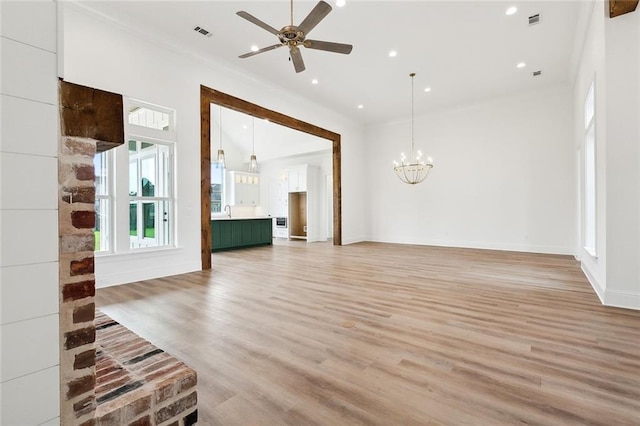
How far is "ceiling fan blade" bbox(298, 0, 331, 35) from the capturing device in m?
3.02

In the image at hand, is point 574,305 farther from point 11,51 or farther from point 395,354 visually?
point 11,51

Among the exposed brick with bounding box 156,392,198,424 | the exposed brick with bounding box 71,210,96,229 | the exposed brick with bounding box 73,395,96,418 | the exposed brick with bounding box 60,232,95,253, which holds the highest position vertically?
the exposed brick with bounding box 71,210,96,229

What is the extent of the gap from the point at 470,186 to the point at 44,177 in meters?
8.90

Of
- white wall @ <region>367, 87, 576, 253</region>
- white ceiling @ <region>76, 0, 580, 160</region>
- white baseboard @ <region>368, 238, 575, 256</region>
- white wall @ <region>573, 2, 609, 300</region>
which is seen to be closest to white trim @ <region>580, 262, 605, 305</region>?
white wall @ <region>573, 2, 609, 300</region>

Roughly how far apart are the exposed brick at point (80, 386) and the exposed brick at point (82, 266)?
349 millimetres

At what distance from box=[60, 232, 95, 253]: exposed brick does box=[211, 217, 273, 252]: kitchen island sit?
7.14 metres

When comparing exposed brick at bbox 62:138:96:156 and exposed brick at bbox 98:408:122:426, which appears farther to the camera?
exposed brick at bbox 98:408:122:426

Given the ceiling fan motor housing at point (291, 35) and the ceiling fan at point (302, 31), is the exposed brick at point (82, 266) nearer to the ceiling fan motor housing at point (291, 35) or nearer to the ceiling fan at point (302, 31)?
the ceiling fan at point (302, 31)

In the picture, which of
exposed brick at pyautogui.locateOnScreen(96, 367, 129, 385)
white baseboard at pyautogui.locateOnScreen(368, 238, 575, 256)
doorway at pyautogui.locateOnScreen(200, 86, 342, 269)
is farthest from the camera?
white baseboard at pyautogui.locateOnScreen(368, 238, 575, 256)

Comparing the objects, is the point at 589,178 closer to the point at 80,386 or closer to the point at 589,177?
the point at 589,177

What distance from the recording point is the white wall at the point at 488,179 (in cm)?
697

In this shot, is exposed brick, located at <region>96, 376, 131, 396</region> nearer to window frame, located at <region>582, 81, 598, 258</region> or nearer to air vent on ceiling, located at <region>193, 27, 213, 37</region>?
air vent on ceiling, located at <region>193, 27, 213, 37</region>

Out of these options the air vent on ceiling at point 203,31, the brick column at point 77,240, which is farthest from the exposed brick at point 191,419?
the air vent on ceiling at point 203,31

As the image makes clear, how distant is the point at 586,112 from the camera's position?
4883 mm
